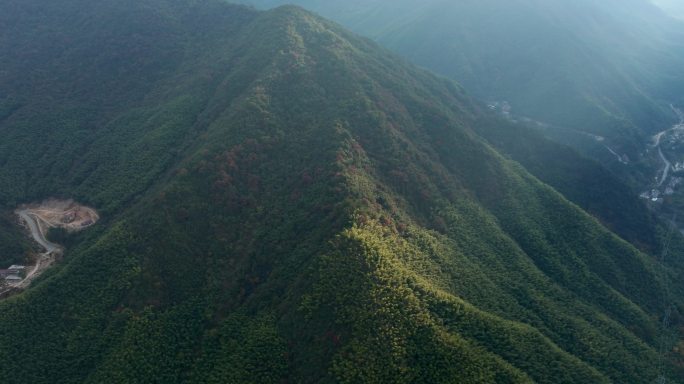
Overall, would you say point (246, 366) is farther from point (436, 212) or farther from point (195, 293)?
point (436, 212)

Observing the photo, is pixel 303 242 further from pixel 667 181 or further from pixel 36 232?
pixel 667 181

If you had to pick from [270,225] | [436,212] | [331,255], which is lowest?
[270,225]

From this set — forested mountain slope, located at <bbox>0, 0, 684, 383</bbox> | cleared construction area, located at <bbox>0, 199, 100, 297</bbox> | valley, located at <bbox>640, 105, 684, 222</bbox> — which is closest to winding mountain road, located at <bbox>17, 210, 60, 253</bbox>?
cleared construction area, located at <bbox>0, 199, 100, 297</bbox>

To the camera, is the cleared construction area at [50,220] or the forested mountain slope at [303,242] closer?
the forested mountain slope at [303,242]

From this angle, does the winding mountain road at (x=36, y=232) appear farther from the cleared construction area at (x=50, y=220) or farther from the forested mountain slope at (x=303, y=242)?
the forested mountain slope at (x=303, y=242)

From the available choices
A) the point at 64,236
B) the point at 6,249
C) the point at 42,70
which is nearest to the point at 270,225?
the point at 64,236

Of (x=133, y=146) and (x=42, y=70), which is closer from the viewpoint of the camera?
(x=133, y=146)

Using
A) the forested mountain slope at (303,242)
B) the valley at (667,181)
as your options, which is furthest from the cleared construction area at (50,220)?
the valley at (667,181)

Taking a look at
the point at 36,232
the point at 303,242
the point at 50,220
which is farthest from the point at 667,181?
the point at 36,232
